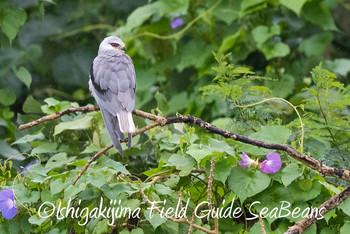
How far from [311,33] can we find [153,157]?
1563 mm

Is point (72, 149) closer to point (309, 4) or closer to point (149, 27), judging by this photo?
point (149, 27)

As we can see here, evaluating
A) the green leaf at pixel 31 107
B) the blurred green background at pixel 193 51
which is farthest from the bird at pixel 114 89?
the blurred green background at pixel 193 51

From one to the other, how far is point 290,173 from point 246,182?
0.33 ft

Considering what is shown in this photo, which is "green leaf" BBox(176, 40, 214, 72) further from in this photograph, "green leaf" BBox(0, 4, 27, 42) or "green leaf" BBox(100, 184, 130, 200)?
"green leaf" BBox(100, 184, 130, 200)

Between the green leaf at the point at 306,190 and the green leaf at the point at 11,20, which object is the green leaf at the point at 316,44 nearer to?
the green leaf at the point at 11,20

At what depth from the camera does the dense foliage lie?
1.38 metres

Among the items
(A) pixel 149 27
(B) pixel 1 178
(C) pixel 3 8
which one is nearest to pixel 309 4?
(A) pixel 149 27

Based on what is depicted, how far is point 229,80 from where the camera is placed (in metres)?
1.57

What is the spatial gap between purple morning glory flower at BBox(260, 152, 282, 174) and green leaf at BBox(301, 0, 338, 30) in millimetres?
1758

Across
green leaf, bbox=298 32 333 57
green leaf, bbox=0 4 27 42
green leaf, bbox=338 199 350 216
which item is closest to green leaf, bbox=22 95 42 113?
green leaf, bbox=0 4 27 42

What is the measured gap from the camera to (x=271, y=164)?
54.2 inches

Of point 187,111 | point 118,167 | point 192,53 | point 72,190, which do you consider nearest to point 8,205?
point 72,190

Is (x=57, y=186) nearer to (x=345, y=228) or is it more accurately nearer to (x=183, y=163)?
(x=183, y=163)

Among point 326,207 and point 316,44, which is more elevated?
point 326,207
